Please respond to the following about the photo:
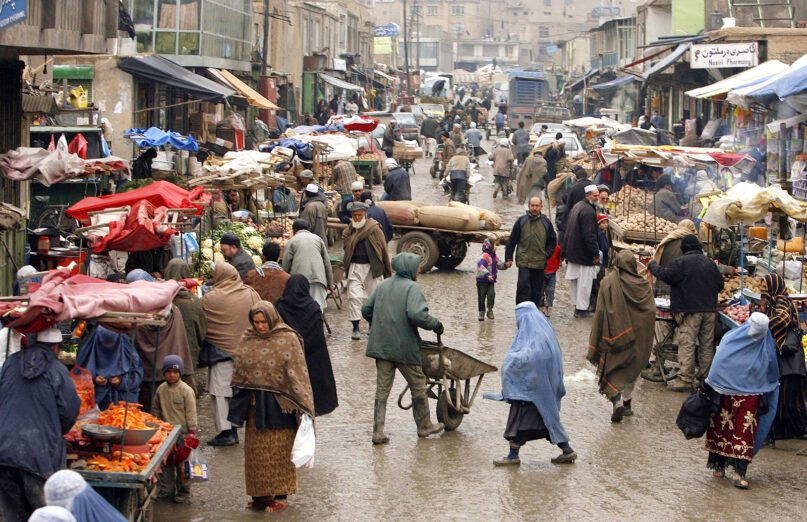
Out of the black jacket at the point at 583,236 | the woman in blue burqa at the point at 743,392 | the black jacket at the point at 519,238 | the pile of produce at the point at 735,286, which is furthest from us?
the black jacket at the point at 583,236

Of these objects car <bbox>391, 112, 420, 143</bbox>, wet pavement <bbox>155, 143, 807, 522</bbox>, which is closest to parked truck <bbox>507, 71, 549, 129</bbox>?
car <bbox>391, 112, 420, 143</bbox>

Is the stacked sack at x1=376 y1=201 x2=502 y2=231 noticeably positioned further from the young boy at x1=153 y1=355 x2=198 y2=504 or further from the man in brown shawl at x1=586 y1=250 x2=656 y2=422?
the young boy at x1=153 y1=355 x2=198 y2=504

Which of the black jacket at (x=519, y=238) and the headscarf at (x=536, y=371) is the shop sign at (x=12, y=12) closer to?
the headscarf at (x=536, y=371)

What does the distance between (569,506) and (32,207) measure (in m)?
10.4

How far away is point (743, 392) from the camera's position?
30.6 feet

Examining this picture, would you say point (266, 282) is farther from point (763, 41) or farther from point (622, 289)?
point (763, 41)

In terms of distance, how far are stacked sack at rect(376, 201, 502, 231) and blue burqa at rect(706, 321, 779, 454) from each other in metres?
9.13

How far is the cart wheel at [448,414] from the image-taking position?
35.2 ft

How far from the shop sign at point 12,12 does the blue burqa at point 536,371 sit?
16.5 ft

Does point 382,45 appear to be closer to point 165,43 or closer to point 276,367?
point 165,43

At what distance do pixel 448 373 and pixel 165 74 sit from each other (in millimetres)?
15204

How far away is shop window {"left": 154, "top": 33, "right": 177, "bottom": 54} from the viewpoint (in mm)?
27797

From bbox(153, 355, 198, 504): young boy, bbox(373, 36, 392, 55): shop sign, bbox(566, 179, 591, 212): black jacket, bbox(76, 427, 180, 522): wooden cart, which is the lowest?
bbox(76, 427, 180, 522): wooden cart

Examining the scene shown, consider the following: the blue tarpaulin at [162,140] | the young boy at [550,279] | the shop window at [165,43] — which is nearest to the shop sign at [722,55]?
the young boy at [550,279]
